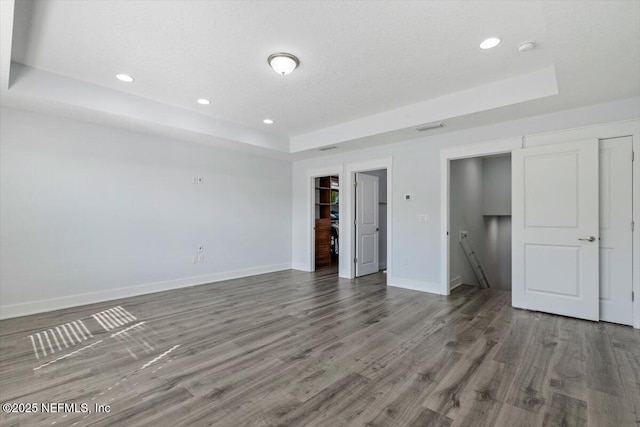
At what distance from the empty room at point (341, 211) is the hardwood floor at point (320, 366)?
0.02 metres

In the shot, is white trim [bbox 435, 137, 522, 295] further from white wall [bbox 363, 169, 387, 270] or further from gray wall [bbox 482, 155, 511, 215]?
gray wall [bbox 482, 155, 511, 215]

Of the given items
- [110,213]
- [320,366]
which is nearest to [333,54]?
[320,366]

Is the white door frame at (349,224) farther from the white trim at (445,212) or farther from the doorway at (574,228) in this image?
the doorway at (574,228)

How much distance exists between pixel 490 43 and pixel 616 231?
259 centimetres

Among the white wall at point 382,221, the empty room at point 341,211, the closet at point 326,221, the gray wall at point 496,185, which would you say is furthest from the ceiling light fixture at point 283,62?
the gray wall at point 496,185

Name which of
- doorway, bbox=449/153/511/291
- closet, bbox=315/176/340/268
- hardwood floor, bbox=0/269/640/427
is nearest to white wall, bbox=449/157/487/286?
doorway, bbox=449/153/511/291

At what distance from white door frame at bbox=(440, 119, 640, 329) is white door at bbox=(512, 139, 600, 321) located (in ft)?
0.43

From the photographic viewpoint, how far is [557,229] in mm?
3596

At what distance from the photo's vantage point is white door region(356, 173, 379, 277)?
5953mm

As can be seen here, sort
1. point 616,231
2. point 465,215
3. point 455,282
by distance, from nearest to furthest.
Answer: point 616,231 < point 455,282 < point 465,215

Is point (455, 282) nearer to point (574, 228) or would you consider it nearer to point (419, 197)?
point (419, 197)

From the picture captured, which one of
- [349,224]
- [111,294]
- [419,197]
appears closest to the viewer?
[111,294]

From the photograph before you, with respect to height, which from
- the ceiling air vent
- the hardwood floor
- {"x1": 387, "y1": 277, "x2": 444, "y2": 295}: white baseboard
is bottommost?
the hardwood floor

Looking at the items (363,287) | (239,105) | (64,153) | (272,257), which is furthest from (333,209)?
(64,153)
